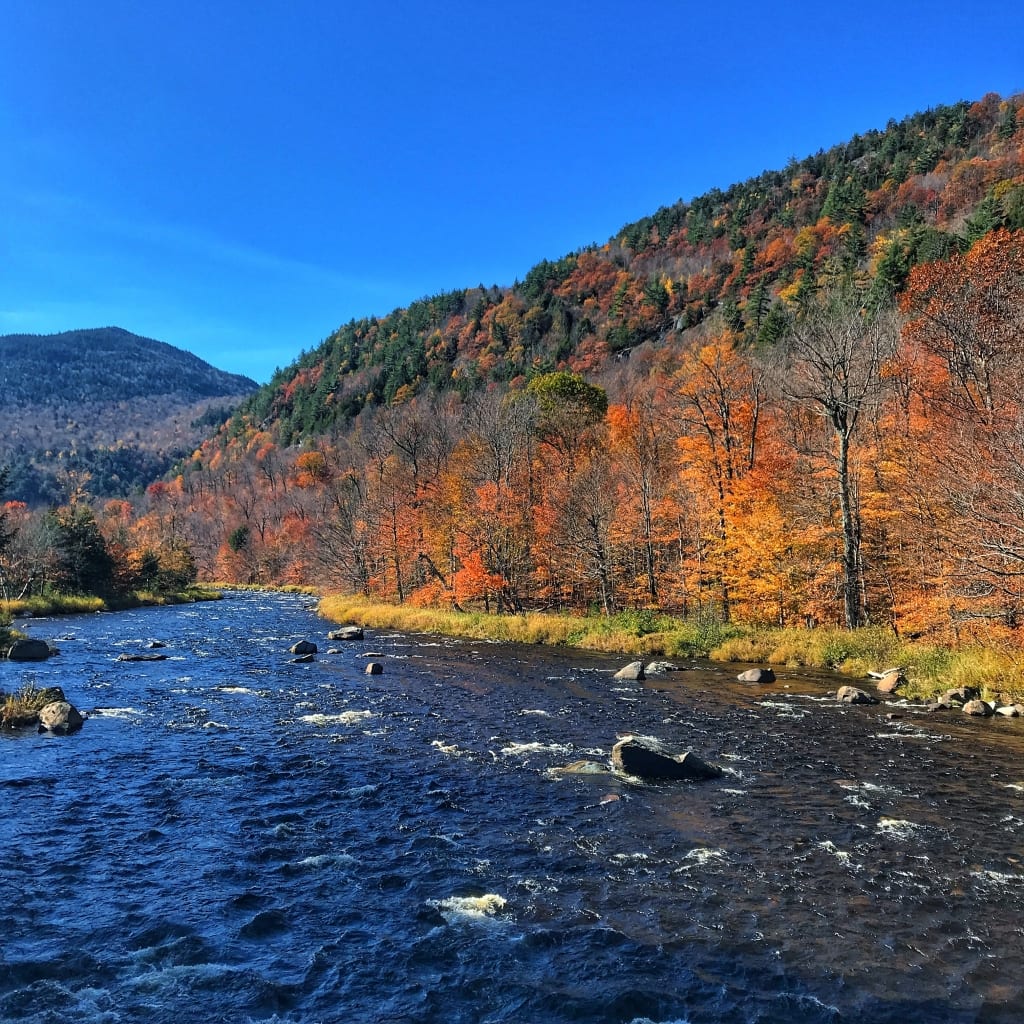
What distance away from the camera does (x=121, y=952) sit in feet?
27.3

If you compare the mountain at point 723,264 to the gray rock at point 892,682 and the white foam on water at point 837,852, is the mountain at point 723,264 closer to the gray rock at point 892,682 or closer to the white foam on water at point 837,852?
the gray rock at point 892,682

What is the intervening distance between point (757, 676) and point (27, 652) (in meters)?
32.0

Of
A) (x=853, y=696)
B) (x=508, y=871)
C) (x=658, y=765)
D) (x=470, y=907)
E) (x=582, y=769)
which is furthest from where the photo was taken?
(x=853, y=696)

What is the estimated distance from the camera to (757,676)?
24.9 meters

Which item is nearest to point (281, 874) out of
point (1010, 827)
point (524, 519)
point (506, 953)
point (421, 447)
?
point (506, 953)

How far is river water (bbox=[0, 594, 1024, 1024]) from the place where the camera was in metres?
7.53

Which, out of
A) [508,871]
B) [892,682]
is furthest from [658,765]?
[892,682]

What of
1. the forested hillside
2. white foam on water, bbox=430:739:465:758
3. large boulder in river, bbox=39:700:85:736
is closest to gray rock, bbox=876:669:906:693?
the forested hillside

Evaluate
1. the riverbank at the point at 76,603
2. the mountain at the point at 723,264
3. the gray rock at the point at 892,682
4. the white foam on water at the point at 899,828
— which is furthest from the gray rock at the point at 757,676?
the mountain at the point at 723,264

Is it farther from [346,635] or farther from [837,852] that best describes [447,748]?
[346,635]

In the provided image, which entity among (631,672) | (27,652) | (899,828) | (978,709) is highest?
(27,652)

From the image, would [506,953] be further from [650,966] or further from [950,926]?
[950,926]

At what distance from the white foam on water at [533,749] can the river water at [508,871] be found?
3.7 inches

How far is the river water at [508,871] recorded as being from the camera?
753 cm
